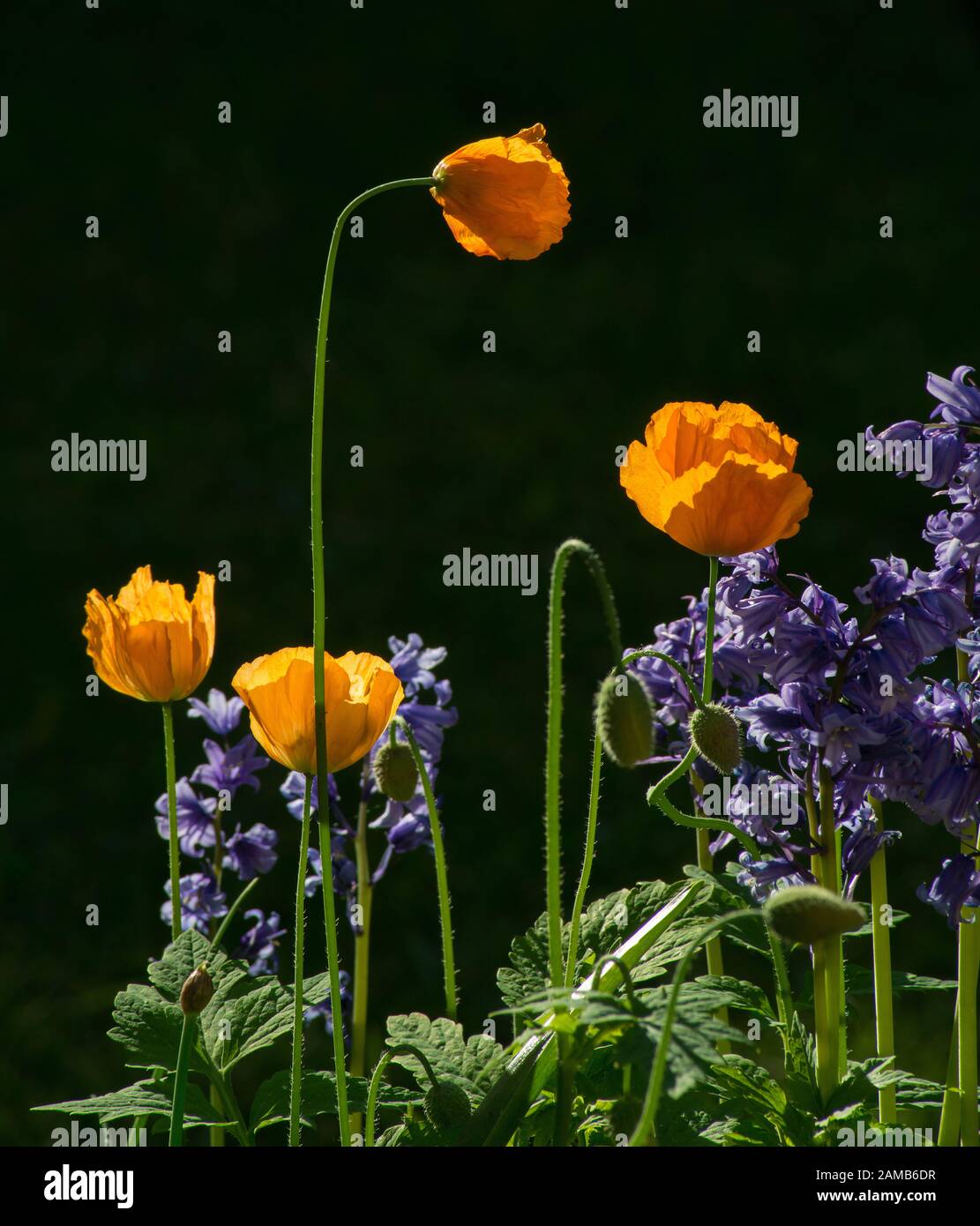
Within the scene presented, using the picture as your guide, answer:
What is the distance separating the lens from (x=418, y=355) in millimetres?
3729

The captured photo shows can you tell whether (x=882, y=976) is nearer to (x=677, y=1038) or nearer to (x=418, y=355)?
(x=677, y=1038)

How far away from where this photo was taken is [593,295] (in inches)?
153

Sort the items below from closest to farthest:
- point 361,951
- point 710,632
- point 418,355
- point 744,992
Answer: point 710,632 → point 744,992 → point 361,951 → point 418,355

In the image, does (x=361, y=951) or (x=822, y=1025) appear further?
(x=361, y=951)

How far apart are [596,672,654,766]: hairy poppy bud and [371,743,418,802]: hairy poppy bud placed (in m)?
0.29

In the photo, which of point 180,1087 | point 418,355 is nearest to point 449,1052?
point 180,1087

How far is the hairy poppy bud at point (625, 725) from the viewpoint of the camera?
0.82 metres

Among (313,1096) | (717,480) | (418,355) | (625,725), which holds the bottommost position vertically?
(313,1096)

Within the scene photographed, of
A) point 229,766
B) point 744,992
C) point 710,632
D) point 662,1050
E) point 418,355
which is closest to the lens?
point 662,1050

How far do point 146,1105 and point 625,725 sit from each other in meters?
0.38

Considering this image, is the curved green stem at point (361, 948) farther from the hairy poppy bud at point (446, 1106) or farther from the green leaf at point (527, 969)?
the hairy poppy bud at point (446, 1106)

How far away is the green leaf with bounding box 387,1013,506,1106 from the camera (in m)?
0.91

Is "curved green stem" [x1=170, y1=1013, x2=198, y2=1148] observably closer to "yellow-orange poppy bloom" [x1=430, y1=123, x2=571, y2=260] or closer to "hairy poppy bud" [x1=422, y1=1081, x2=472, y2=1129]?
"hairy poppy bud" [x1=422, y1=1081, x2=472, y2=1129]
